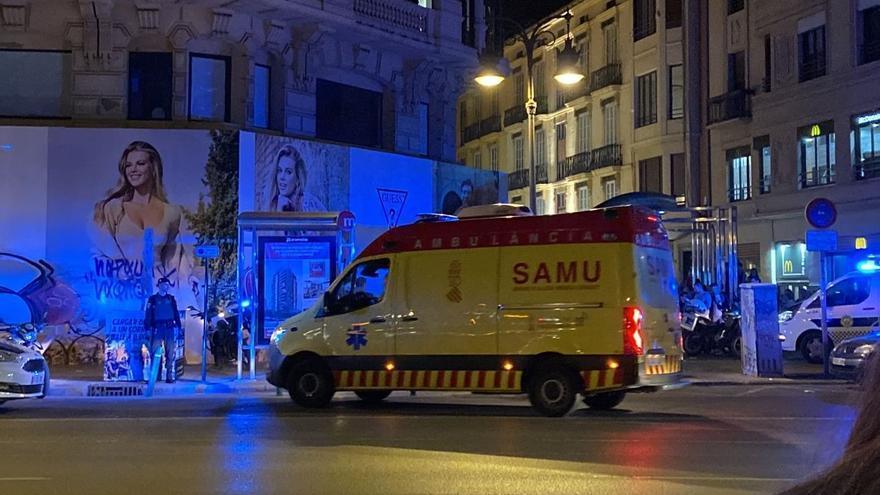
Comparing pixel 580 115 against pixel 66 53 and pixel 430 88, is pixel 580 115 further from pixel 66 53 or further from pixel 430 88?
pixel 66 53

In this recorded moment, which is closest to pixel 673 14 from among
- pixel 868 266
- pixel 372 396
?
pixel 868 266

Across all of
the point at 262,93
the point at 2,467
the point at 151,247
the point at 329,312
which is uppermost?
the point at 262,93

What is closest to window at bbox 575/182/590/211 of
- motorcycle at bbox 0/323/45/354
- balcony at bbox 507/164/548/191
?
balcony at bbox 507/164/548/191

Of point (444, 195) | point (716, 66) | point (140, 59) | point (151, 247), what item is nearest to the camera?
point (151, 247)

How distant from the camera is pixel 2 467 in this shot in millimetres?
9383

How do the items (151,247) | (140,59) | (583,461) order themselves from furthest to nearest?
(140,59) → (151,247) → (583,461)

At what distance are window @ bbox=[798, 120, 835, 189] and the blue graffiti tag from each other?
66.2 feet

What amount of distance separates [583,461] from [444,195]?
1612 cm

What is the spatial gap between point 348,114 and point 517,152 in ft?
89.7

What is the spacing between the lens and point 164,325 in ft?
58.9

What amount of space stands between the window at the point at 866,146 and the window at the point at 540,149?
2104 centimetres

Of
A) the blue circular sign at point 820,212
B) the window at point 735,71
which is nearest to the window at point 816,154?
the window at point 735,71

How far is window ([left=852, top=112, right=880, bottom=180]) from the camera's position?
27.6 metres

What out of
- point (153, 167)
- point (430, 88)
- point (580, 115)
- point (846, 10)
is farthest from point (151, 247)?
point (580, 115)
